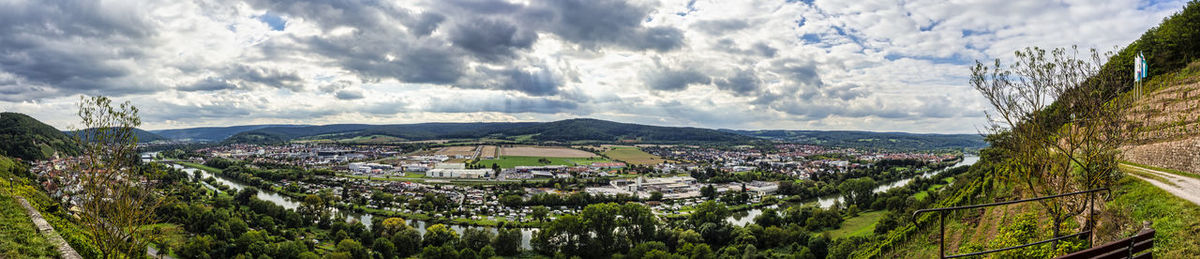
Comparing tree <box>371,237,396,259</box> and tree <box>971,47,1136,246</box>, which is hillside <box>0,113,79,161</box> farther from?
tree <box>971,47,1136,246</box>

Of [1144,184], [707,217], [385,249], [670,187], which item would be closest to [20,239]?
[385,249]

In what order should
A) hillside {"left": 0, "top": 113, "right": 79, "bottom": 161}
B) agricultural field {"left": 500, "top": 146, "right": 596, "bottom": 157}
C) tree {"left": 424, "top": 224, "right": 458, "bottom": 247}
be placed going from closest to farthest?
tree {"left": 424, "top": 224, "right": 458, "bottom": 247}, hillside {"left": 0, "top": 113, "right": 79, "bottom": 161}, agricultural field {"left": 500, "top": 146, "right": 596, "bottom": 157}

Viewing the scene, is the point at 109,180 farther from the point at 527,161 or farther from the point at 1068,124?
the point at 527,161

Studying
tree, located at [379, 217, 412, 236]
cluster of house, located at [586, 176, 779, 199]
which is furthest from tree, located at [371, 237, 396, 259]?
cluster of house, located at [586, 176, 779, 199]

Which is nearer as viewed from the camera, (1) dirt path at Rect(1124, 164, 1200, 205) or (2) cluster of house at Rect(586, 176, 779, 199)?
(1) dirt path at Rect(1124, 164, 1200, 205)

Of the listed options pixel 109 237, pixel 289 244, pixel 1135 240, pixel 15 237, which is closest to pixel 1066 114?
pixel 1135 240

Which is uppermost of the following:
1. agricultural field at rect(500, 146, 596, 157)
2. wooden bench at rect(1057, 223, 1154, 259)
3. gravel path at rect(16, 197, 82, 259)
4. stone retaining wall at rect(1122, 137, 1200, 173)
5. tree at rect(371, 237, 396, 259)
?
stone retaining wall at rect(1122, 137, 1200, 173)

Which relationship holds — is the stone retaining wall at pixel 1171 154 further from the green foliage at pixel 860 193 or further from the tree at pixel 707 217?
the green foliage at pixel 860 193
